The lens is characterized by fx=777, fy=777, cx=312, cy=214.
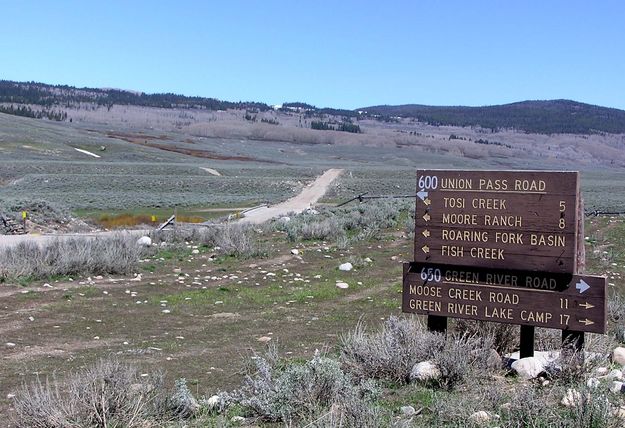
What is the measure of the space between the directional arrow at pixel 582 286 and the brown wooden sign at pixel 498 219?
136 millimetres

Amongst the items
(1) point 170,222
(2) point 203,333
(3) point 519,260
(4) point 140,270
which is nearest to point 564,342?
(3) point 519,260

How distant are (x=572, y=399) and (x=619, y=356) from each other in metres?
2.22

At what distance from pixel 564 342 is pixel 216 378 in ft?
10.7

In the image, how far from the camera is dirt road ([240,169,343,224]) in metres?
35.4

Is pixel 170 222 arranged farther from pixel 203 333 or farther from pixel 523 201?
pixel 523 201

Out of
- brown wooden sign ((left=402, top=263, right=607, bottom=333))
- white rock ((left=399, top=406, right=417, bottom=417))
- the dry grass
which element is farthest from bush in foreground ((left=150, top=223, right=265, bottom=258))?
the dry grass

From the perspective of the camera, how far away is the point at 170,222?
27.6m

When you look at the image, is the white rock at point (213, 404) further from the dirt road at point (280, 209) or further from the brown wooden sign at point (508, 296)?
the dirt road at point (280, 209)

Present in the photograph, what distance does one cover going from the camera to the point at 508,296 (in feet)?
23.5

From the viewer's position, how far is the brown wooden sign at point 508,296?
22.3 ft

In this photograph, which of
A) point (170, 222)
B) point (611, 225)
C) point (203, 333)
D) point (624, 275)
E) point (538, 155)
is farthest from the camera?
point (538, 155)

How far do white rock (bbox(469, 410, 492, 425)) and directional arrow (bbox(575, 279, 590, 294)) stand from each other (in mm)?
2112

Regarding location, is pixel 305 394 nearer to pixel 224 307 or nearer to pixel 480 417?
pixel 480 417

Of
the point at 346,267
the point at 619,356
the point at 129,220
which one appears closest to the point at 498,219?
the point at 619,356
